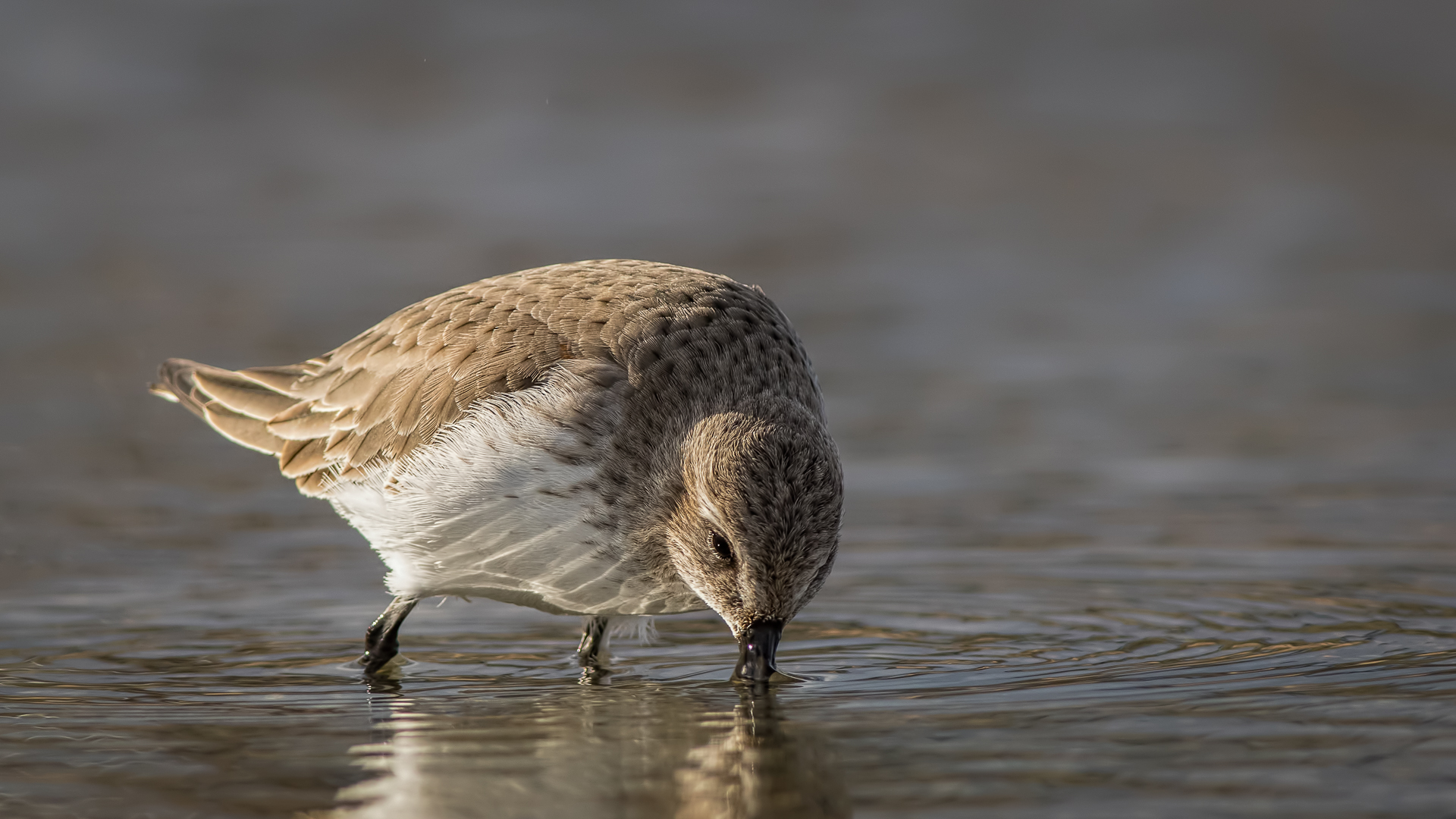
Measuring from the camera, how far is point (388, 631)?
293 inches

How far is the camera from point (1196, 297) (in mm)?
15102

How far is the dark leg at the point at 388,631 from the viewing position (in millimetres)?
7418

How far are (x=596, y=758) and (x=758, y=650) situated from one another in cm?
97

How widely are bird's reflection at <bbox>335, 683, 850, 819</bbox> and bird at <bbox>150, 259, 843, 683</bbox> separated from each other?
41 centimetres

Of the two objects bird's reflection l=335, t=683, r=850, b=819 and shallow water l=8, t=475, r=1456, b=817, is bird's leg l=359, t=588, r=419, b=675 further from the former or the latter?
bird's reflection l=335, t=683, r=850, b=819

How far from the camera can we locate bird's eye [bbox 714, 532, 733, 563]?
6594 millimetres

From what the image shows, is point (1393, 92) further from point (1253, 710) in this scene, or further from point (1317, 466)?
point (1253, 710)

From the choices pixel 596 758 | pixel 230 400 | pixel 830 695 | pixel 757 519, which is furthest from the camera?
pixel 230 400

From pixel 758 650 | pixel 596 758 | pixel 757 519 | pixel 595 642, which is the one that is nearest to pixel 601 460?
pixel 757 519

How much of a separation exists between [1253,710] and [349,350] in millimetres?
4279

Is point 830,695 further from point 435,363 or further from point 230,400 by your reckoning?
point 230,400

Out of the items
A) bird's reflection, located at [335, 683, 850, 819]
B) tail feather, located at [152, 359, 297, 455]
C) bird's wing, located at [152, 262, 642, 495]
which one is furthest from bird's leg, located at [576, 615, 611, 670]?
tail feather, located at [152, 359, 297, 455]

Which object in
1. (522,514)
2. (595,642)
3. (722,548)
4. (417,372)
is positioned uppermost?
(417,372)

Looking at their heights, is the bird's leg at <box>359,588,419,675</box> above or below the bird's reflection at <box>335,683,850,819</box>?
above
